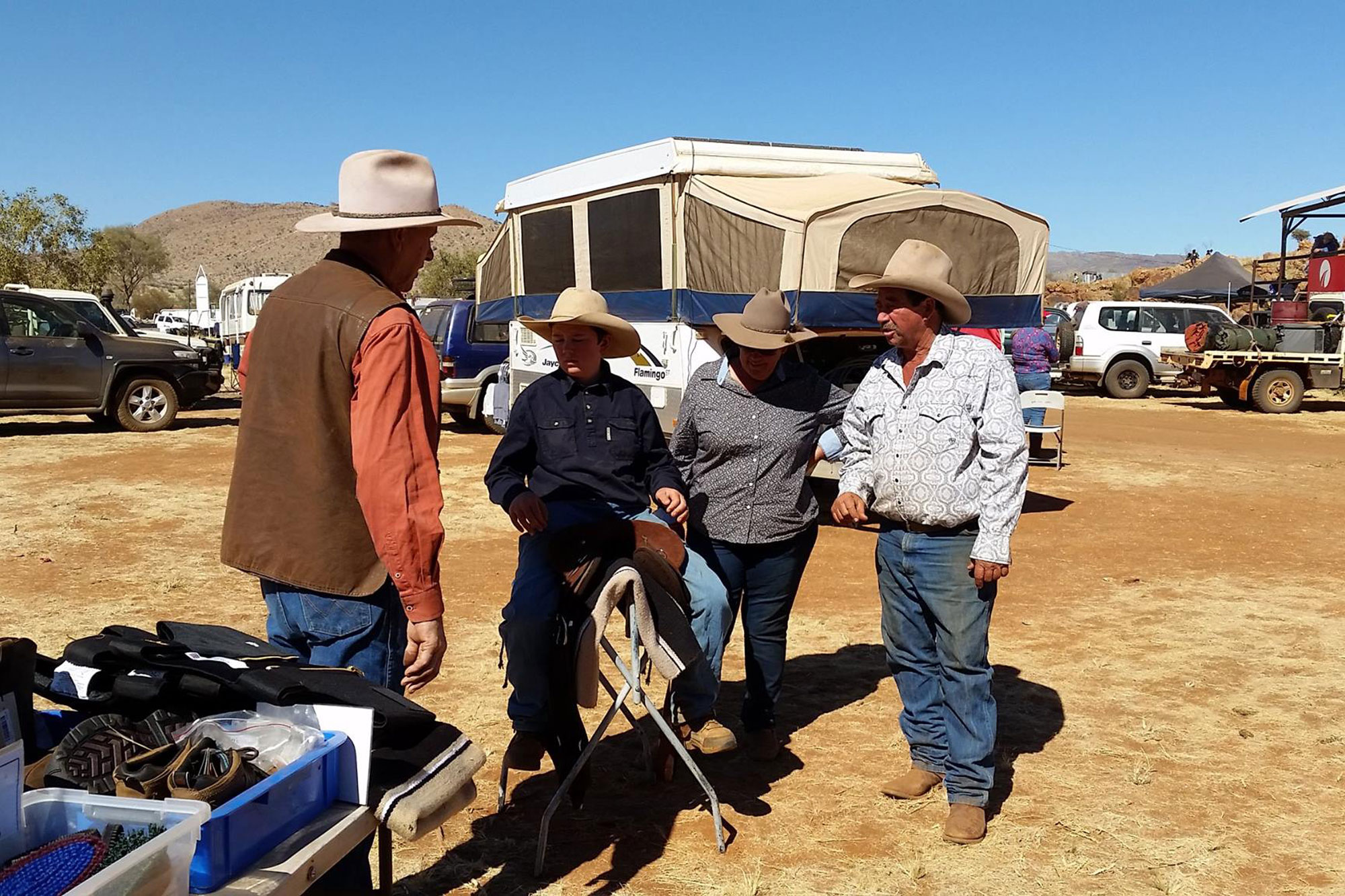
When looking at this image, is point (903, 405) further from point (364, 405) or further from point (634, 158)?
point (634, 158)

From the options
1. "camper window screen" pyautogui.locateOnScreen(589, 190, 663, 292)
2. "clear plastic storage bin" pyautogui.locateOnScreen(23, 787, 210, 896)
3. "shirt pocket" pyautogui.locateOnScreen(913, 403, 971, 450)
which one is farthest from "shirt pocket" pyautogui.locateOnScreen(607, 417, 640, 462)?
"camper window screen" pyautogui.locateOnScreen(589, 190, 663, 292)

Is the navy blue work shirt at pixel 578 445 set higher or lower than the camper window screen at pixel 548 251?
lower

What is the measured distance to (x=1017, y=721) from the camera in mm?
5211

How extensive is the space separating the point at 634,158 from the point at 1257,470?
8143 mm

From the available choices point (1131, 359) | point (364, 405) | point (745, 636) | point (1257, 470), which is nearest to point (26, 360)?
point (745, 636)

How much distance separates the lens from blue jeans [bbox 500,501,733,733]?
376cm

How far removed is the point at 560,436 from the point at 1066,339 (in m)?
21.1

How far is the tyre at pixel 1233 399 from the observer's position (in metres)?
21.3

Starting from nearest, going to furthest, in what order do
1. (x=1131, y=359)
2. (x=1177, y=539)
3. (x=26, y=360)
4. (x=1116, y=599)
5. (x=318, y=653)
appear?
(x=318, y=653)
(x=1116, y=599)
(x=1177, y=539)
(x=26, y=360)
(x=1131, y=359)

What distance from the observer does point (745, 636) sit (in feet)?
15.6

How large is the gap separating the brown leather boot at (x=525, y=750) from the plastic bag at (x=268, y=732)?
1705 mm

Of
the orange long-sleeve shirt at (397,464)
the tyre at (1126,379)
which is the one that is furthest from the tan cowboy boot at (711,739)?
the tyre at (1126,379)

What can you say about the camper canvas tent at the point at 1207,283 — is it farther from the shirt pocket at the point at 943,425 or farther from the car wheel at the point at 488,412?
the shirt pocket at the point at 943,425

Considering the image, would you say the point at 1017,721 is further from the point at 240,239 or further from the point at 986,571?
the point at 240,239
